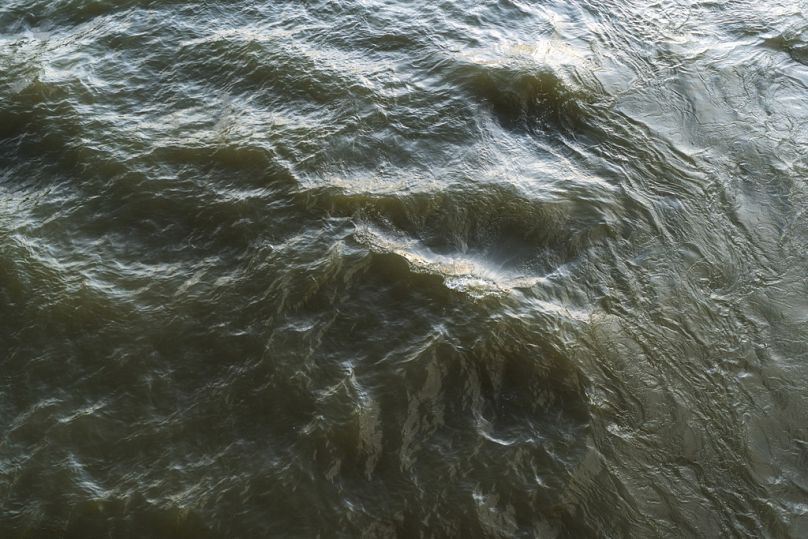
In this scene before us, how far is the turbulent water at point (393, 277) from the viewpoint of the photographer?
171 inches

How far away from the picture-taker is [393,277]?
552cm

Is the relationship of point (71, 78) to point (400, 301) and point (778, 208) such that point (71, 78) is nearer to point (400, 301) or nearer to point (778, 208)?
point (400, 301)

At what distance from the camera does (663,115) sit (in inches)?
288

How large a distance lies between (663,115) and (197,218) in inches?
189

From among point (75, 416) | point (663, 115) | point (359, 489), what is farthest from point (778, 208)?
point (75, 416)

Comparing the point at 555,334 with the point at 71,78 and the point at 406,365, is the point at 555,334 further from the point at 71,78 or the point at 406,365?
the point at 71,78

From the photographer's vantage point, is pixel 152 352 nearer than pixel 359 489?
No

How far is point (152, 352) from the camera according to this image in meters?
5.02

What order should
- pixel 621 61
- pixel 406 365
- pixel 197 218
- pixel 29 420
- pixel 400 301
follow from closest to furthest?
pixel 29 420, pixel 406 365, pixel 400 301, pixel 197 218, pixel 621 61

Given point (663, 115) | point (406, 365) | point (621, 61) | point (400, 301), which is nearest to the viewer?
point (406, 365)

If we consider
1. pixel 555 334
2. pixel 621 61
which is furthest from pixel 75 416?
pixel 621 61

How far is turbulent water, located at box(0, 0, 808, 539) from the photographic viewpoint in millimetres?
4332

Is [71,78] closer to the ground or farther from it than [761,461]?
farther from it

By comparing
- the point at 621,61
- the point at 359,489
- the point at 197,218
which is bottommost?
the point at 359,489
